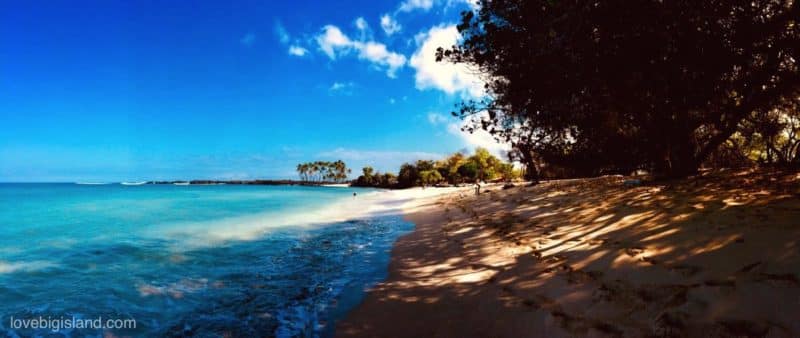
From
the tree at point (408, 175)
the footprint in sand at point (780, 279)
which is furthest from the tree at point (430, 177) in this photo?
the footprint in sand at point (780, 279)

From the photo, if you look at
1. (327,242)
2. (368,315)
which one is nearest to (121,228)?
(327,242)

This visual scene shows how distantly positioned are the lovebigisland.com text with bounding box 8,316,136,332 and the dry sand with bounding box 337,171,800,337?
11.4 feet

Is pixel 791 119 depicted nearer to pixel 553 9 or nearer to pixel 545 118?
pixel 545 118

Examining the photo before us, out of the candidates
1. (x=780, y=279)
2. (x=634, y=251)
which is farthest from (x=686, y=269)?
(x=634, y=251)

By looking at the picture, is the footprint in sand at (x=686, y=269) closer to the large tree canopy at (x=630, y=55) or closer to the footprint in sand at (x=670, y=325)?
the footprint in sand at (x=670, y=325)

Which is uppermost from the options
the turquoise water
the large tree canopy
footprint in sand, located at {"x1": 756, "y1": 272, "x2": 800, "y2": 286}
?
the large tree canopy

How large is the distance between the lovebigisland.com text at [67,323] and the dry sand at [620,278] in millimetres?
3468

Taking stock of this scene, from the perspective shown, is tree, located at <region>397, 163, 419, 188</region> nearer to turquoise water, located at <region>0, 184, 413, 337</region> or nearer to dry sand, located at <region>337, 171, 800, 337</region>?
turquoise water, located at <region>0, 184, 413, 337</region>

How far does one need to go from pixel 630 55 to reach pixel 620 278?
4.46 m

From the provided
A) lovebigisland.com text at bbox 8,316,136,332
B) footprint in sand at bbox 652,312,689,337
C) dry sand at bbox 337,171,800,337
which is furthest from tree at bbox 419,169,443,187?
footprint in sand at bbox 652,312,689,337

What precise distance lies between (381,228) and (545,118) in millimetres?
7617

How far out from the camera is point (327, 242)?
38.4 ft

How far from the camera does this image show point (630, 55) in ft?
22.6

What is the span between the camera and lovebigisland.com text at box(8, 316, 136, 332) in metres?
5.25
